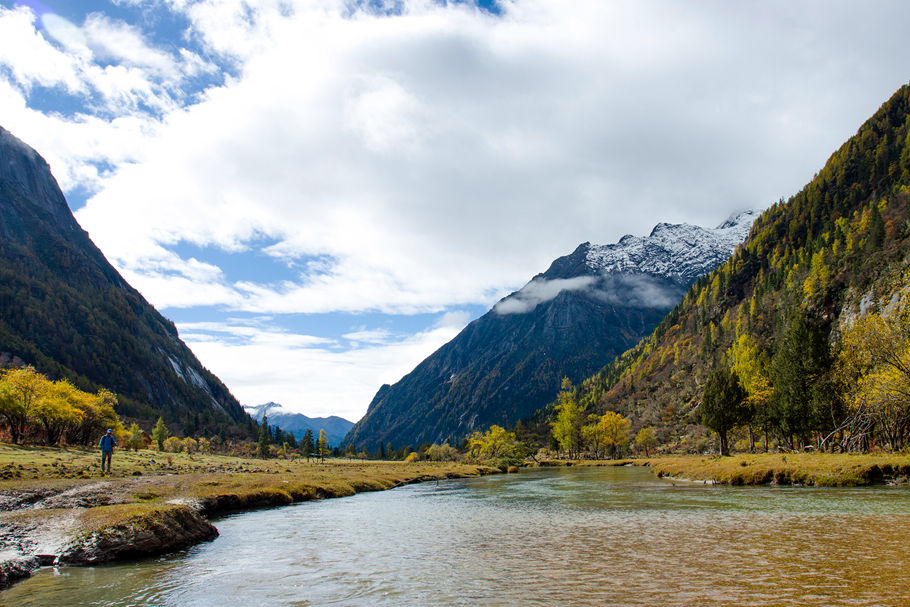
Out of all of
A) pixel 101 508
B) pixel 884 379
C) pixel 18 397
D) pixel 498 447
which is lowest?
pixel 498 447

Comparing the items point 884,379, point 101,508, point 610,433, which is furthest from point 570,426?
point 101,508

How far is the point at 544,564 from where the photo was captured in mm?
17562

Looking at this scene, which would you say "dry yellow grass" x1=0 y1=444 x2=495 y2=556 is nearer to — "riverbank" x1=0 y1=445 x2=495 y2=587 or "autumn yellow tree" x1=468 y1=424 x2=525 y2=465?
"riverbank" x1=0 y1=445 x2=495 y2=587

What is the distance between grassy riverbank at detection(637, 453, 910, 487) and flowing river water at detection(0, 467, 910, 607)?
43.5 feet

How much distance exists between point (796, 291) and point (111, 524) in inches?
7175

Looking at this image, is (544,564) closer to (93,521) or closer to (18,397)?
(93,521)

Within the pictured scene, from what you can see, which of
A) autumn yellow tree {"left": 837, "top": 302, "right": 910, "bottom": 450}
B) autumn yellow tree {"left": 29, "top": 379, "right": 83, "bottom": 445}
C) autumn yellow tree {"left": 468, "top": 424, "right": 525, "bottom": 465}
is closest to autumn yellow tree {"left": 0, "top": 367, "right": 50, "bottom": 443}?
autumn yellow tree {"left": 29, "top": 379, "right": 83, "bottom": 445}

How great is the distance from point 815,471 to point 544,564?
42.6m

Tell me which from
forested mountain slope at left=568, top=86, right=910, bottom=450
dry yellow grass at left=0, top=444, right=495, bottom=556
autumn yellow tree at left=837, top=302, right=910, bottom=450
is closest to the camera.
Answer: dry yellow grass at left=0, top=444, right=495, bottom=556

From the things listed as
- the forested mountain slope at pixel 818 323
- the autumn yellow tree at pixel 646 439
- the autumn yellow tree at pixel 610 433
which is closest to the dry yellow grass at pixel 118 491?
the forested mountain slope at pixel 818 323

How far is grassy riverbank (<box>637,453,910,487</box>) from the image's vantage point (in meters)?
41.6

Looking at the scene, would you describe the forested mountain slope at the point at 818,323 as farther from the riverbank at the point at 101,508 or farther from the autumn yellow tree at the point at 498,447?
the riverbank at the point at 101,508

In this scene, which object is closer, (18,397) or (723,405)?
(18,397)

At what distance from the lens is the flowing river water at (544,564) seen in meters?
13.5
